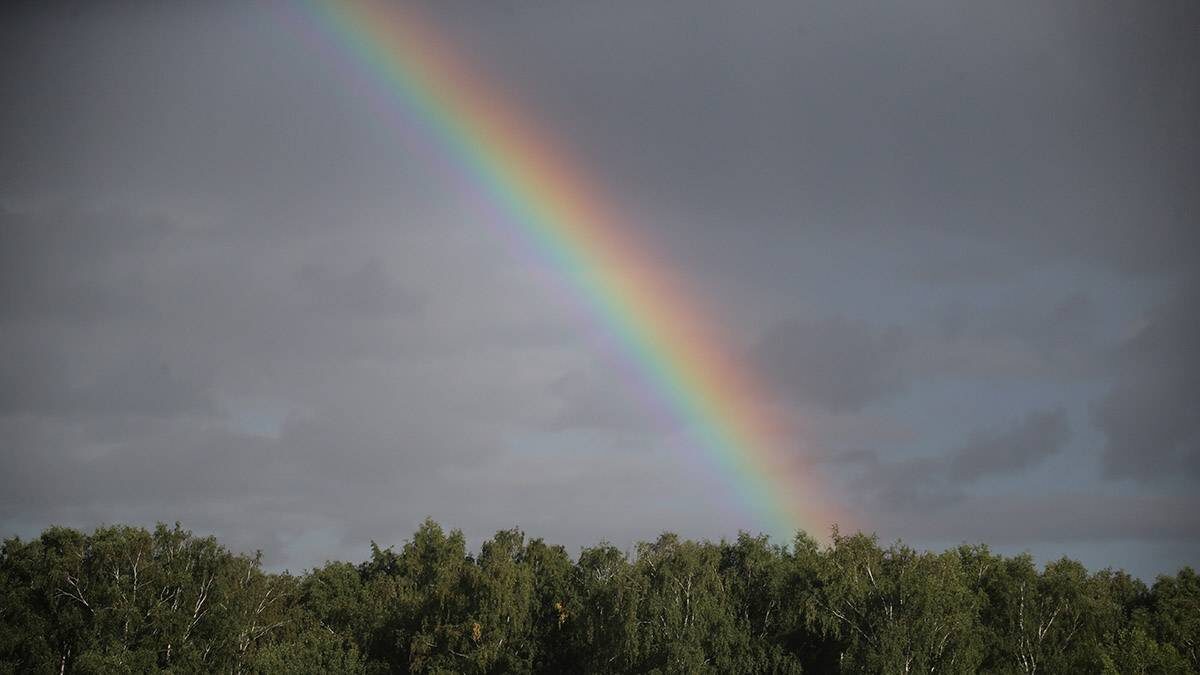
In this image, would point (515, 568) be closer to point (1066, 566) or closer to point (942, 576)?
point (942, 576)

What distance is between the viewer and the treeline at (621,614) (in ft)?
245

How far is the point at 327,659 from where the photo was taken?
3428 inches

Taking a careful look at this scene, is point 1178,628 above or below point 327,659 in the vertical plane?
above

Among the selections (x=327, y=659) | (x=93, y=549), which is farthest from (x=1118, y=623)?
(x=93, y=549)

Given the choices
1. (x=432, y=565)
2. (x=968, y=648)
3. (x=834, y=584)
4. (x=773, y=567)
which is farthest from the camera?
(x=432, y=565)

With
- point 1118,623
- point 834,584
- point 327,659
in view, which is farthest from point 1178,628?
point 327,659

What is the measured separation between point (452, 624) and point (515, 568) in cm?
588

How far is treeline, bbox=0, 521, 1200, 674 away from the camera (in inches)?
2938

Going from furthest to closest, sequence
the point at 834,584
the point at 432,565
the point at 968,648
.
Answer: the point at 432,565 < the point at 834,584 < the point at 968,648

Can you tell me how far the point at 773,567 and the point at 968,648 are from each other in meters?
16.9

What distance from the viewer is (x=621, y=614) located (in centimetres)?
7919

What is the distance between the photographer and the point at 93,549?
89.9 m

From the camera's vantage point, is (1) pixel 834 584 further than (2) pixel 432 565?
No

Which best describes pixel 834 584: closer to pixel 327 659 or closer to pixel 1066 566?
pixel 1066 566
